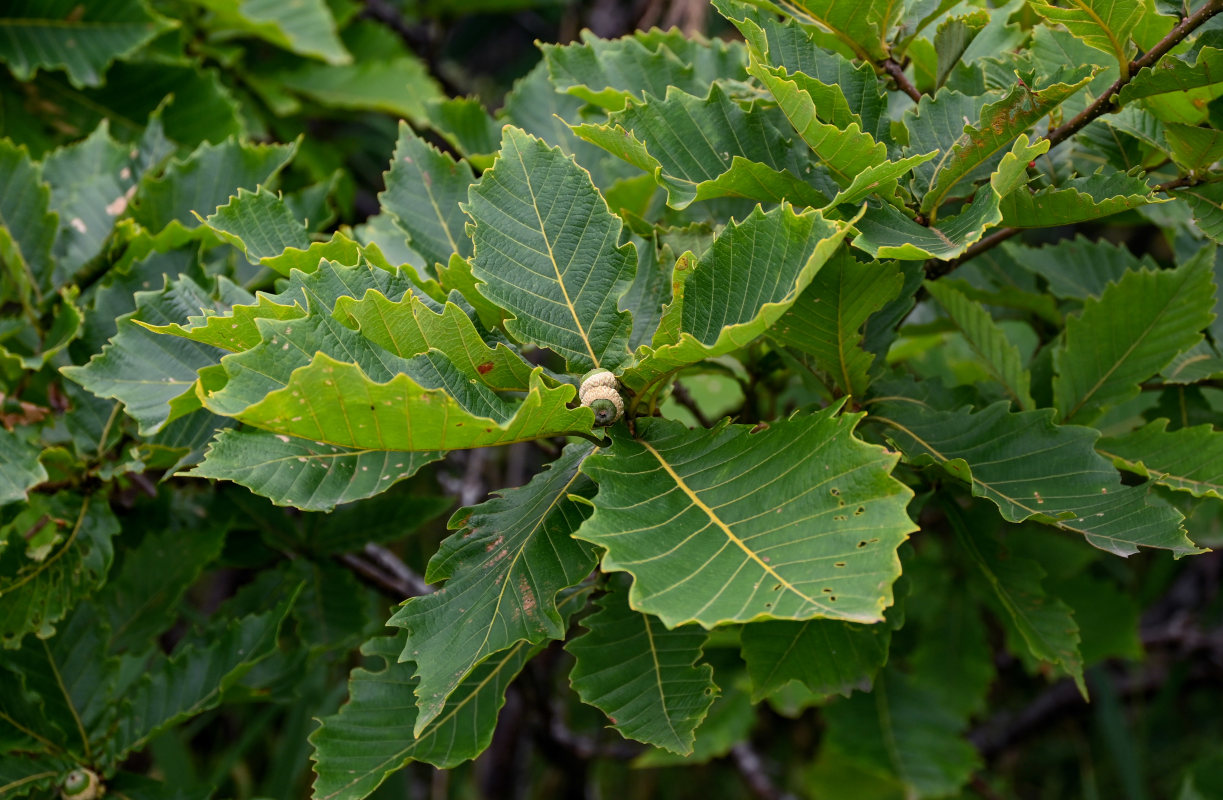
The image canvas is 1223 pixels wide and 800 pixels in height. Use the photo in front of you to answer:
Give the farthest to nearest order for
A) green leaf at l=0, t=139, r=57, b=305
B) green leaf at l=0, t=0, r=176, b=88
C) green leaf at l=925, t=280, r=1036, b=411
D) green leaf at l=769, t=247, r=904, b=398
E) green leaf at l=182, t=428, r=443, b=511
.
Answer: green leaf at l=0, t=0, r=176, b=88
green leaf at l=0, t=139, r=57, b=305
green leaf at l=925, t=280, r=1036, b=411
green leaf at l=769, t=247, r=904, b=398
green leaf at l=182, t=428, r=443, b=511

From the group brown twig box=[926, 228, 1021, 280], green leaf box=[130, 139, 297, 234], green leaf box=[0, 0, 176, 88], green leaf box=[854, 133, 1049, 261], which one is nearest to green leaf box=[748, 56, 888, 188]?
green leaf box=[854, 133, 1049, 261]

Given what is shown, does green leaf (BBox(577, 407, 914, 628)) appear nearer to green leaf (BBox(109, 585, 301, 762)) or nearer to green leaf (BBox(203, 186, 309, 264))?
green leaf (BBox(203, 186, 309, 264))

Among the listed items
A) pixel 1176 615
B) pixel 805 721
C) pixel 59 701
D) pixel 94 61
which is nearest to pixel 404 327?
pixel 59 701

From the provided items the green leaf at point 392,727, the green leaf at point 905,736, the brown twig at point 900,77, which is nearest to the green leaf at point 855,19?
the brown twig at point 900,77

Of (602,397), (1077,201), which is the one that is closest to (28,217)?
(602,397)

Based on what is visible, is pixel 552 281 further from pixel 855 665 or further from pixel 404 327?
pixel 855 665

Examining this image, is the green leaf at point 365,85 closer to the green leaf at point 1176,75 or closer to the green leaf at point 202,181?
the green leaf at point 202,181

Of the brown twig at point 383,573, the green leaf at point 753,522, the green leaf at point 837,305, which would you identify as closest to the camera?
the green leaf at point 753,522
